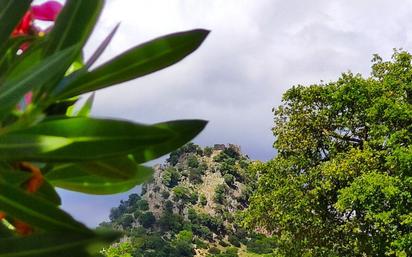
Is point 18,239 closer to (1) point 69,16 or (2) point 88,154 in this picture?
(2) point 88,154

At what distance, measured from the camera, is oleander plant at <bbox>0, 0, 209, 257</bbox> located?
65 cm

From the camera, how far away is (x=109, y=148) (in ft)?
2.20

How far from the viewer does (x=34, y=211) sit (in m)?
0.68

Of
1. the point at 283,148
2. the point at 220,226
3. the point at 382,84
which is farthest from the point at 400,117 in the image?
the point at 220,226

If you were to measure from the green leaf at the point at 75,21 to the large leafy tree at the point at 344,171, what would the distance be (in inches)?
730

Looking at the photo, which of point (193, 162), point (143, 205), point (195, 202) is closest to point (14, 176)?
point (195, 202)

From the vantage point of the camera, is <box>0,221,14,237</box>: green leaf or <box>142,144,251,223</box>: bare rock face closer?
<box>0,221,14,237</box>: green leaf

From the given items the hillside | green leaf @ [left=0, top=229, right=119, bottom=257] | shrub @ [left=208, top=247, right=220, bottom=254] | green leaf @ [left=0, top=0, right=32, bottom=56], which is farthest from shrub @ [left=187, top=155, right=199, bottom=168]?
green leaf @ [left=0, top=229, right=119, bottom=257]

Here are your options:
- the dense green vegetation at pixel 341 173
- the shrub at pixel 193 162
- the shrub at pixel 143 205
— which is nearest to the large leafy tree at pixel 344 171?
the dense green vegetation at pixel 341 173

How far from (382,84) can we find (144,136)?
22599mm

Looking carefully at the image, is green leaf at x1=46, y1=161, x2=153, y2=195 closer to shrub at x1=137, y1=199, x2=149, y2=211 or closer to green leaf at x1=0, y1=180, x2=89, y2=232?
green leaf at x1=0, y1=180, x2=89, y2=232

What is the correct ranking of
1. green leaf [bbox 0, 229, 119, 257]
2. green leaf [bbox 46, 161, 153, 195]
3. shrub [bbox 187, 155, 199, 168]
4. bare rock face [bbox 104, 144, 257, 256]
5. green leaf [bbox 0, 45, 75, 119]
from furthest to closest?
shrub [bbox 187, 155, 199, 168] < bare rock face [bbox 104, 144, 257, 256] < green leaf [bbox 46, 161, 153, 195] < green leaf [bbox 0, 45, 75, 119] < green leaf [bbox 0, 229, 119, 257]

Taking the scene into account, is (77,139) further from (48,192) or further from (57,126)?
(48,192)

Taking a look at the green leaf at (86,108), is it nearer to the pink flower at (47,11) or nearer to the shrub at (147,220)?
the pink flower at (47,11)
